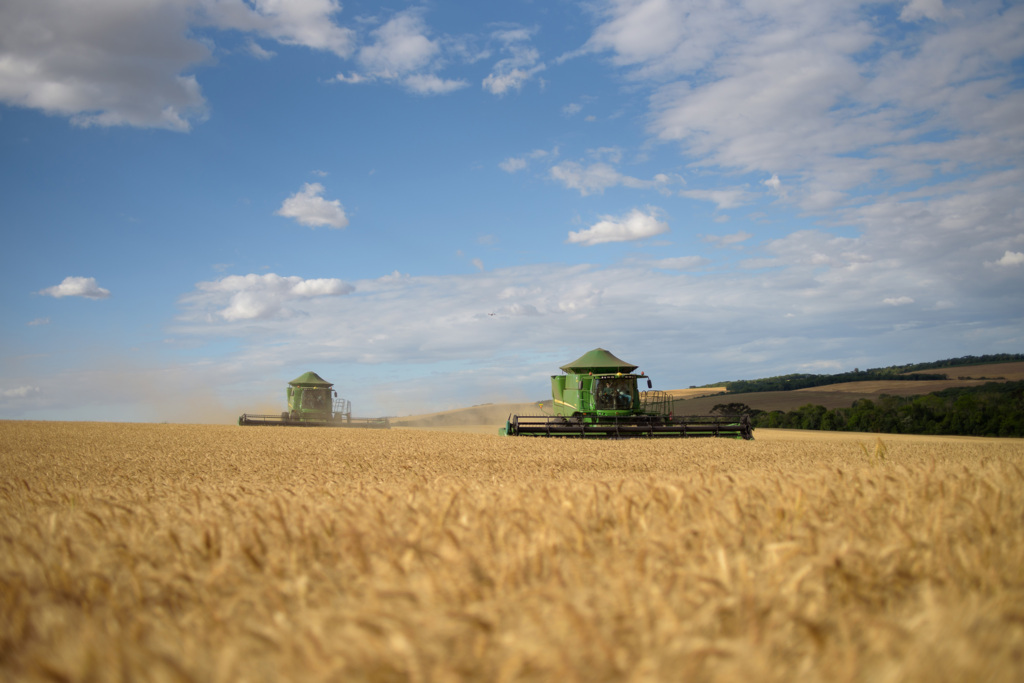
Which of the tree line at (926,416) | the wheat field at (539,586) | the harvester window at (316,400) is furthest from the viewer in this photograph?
the harvester window at (316,400)

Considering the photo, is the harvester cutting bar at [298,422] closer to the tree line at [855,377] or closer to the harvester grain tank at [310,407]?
the harvester grain tank at [310,407]

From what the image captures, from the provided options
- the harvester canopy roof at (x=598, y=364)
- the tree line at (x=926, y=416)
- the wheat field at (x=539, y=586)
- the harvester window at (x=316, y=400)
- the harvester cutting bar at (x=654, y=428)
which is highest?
the harvester canopy roof at (x=598, y=364)

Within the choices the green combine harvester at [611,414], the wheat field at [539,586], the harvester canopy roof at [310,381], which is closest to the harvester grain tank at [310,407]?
the harvester canopy roof at [310,381]

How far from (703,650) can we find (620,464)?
482 inches

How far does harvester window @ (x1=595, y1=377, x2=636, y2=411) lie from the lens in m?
26.5

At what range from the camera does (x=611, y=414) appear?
2592 centimetres

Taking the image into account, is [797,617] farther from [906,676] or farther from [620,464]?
[620,464]

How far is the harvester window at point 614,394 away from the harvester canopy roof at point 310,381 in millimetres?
23843

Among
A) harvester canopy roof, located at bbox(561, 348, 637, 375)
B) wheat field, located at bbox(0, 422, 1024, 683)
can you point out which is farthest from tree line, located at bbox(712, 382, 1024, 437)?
wheat field, located at bbox(0, 422, 1024, 683)

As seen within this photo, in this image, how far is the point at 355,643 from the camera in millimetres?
1459

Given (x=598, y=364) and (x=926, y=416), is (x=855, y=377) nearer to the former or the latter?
(x=926, y=416)

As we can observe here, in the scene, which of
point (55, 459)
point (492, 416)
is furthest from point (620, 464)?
point (492, 416)

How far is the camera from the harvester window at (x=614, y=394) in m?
26.5

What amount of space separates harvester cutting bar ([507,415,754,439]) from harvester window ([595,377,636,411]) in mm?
1409
